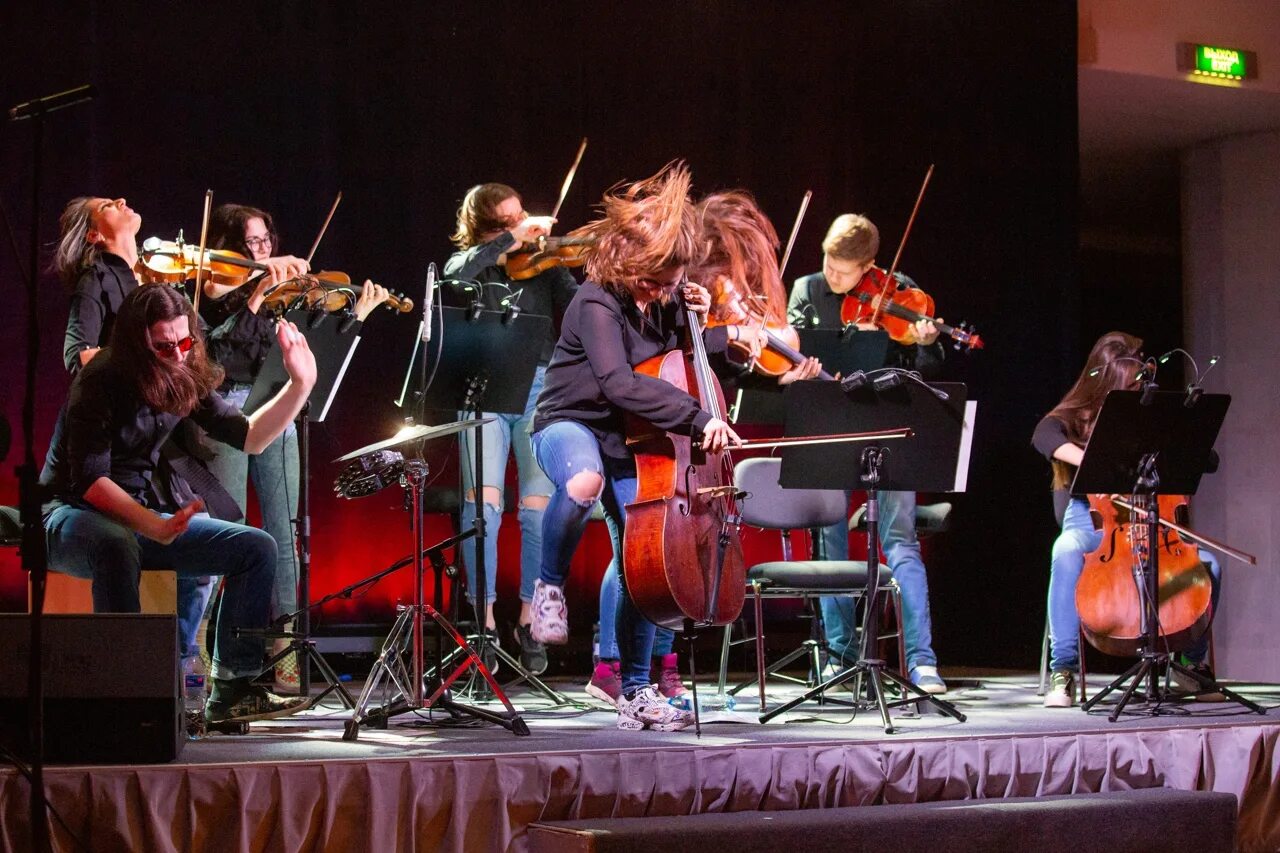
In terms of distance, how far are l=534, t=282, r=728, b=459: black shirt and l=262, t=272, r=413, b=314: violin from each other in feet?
3.14

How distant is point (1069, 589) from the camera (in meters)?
4.94

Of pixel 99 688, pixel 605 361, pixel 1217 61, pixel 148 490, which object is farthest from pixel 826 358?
pixel 1217 61

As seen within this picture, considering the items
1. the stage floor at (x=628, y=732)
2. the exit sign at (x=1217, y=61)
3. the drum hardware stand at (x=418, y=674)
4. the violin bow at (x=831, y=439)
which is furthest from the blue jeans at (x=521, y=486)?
the exit sign at (x=1217, y=61)

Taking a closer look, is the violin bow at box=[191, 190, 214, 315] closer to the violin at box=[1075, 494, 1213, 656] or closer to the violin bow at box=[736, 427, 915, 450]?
the violin bow at box=[736, 427, 915, 450]

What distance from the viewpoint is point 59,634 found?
10.8 ft

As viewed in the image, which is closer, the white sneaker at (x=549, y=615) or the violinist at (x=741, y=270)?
the white sneaker at (x=549, y=615)

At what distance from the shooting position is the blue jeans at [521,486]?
5.34 m

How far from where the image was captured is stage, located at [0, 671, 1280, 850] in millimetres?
3172

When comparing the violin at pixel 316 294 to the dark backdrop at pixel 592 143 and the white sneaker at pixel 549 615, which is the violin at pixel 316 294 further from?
the white sneaker at pixel 549 615

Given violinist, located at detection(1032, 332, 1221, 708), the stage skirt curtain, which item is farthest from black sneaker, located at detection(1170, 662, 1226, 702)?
the stage skirt curtain

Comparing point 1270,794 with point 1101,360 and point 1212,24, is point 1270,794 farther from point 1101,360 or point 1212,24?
point 1212,24

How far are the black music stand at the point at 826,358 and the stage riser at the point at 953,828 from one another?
6.01 ft

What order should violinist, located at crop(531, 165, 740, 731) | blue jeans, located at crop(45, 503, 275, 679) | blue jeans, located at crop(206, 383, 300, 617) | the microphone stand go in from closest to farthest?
the microphone stand, blue jeans, located at crop(45, 503, 275, 679), violinist, located at crop(531, 165, 740, 731), blue jeans, located at crop(206, 383, 300, 617)

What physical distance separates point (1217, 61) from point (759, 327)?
4.00 m
